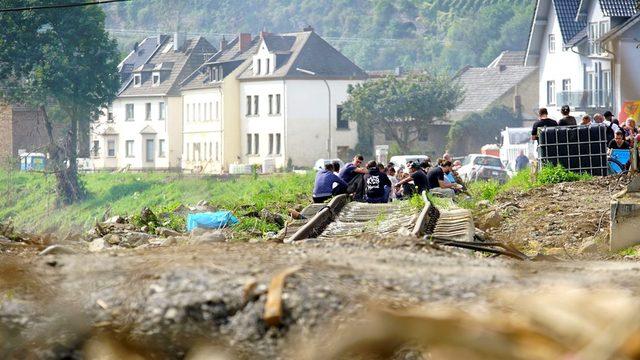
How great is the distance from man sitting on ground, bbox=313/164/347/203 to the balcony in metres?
37.0

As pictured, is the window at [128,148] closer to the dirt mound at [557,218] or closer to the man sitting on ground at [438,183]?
the man sitting on ground at [438,183]

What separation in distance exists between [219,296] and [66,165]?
8072 cm

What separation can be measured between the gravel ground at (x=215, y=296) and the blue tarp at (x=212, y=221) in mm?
17269

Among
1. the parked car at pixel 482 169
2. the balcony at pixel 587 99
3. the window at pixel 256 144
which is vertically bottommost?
the parked car at pixel 482 169

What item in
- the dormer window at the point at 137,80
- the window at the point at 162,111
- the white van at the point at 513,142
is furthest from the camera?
the dormer window at the point at 137,80

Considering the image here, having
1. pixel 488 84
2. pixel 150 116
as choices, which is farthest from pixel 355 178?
pixel 150 116

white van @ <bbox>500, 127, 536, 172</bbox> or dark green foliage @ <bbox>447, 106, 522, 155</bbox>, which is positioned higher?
dark green foliage @ <bbox>447, 106, 522, 155</bbox>

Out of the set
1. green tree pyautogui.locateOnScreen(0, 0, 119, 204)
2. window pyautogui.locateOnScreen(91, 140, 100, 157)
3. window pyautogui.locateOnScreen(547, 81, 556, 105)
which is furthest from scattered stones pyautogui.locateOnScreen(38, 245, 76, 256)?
window pyautogui.locateOnScreen(91, 140, 100, 157)

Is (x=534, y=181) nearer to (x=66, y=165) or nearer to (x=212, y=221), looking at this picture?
(x=212, y=221)

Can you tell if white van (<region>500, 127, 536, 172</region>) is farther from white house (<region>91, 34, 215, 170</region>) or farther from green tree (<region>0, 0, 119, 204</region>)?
white house (<region>91, 34, 215, 170</region>)

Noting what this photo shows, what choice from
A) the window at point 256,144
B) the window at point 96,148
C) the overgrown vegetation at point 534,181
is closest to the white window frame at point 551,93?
the window at point 256,144

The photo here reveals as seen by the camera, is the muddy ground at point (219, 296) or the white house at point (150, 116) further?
the white house at point (150, 116)

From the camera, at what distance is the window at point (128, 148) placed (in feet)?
385

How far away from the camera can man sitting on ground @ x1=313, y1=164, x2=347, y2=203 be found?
29.5 meters
